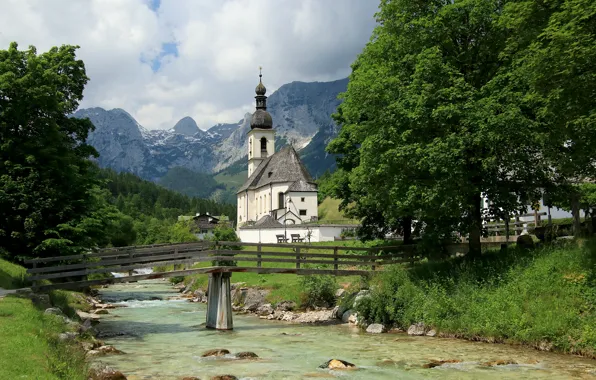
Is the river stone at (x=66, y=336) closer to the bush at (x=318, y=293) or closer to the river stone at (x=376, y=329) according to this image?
the river stone at (x=376, y=329)

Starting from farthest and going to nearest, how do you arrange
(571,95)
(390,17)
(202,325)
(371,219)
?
(371,219) < (202,325) < (390,17) < (571,95)

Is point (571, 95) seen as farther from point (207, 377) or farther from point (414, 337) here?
point (207, 377)

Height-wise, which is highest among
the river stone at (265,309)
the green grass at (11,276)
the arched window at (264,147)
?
the arched window at (264,147)

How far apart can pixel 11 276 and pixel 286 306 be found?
546 inches

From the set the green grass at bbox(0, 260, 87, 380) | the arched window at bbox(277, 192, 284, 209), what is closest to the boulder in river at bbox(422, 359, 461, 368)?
the green grass at bbox(0, 260, 87, 380)

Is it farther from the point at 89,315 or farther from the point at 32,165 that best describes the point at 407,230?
the point at 32,165

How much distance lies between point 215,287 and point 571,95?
17.5m

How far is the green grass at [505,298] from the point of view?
17984 mm

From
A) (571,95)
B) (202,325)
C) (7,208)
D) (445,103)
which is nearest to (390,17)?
(445,103)

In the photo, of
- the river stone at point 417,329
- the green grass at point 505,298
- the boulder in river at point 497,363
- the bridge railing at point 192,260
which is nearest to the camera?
the boulder in river at point 497,363

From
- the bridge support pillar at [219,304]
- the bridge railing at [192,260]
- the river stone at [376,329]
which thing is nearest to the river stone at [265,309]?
the bridge railing at [192,260]

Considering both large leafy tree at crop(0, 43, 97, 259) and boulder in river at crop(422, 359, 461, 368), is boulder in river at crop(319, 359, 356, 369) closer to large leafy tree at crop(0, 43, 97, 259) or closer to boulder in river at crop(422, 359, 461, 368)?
boulder in river at crop(422, 359, 461, 368)

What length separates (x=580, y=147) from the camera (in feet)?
63.0

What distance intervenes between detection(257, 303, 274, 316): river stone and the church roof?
54.7 m
